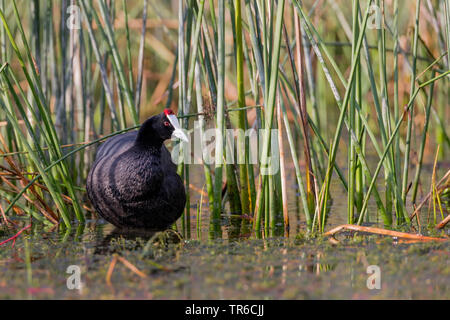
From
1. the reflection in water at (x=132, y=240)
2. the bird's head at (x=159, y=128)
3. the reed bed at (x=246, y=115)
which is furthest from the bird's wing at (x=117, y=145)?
the reflection in water at (x=132, y=240)

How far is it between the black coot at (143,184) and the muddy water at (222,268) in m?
0.17

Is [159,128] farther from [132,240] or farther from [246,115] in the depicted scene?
[132,240]

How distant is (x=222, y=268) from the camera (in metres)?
2.86

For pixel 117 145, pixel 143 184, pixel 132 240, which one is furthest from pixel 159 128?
pixel 132 240

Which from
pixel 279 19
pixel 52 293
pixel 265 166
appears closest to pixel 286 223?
pixel 265 166

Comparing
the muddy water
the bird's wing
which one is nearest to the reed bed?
the bird's wing

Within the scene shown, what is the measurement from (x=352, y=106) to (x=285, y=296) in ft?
4.55

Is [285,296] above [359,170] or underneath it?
underneath

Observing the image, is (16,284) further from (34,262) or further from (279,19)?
(279,19)

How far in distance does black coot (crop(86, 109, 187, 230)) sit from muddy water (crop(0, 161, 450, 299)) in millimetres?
166

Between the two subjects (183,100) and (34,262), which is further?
(183,100)

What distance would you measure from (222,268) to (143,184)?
3.33 feet

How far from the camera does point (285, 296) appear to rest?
2.47 metres

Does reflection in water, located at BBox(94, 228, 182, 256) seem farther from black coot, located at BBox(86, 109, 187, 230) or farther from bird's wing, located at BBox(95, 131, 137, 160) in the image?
bird's wing, located at BBox(95, 131, 137, 160)
